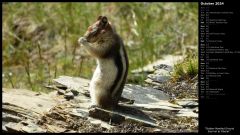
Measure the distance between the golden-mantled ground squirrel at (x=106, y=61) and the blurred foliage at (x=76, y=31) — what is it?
391 centimetres

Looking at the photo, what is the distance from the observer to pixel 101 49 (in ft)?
28.9

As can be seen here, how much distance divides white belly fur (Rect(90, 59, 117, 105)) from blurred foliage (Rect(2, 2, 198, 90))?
387 cm

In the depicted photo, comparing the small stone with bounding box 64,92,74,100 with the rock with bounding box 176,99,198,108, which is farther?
the small stone with bounding box 64,92,74,100

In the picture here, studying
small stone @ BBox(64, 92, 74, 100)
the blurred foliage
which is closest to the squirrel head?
small stone @ BBox(64, 92, 74, 100)

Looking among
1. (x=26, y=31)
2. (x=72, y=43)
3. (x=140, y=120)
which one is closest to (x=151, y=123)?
(x=140, y=120)

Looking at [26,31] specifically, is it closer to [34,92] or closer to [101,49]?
[34,92]

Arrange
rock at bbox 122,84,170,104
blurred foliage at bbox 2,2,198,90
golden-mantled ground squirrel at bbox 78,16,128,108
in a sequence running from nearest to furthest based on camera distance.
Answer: golden-mantled ground squirrel at bbox 78,16,128,108 → rock at bbox 122,84,170,104 → blurred foliage at bbox 2,2,198,90

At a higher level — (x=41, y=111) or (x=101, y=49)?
(x=101, y=49)

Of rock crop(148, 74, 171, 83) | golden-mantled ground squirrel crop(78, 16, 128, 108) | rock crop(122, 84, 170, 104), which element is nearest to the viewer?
golden-mantled ground squirrel crop(78, 16, 128, 108)

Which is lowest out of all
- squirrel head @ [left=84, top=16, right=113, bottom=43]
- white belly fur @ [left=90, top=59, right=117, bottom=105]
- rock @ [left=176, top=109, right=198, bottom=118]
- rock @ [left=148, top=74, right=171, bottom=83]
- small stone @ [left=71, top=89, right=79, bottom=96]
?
rock @ [left=176, top=109, right=198, bottom=118]

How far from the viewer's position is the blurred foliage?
13.7 meters

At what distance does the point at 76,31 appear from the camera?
14.6 metres

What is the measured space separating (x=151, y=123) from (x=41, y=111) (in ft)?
4.54

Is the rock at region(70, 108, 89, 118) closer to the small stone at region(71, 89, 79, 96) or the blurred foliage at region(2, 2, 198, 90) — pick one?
the small stone at region(71, 89, 79, 96)
